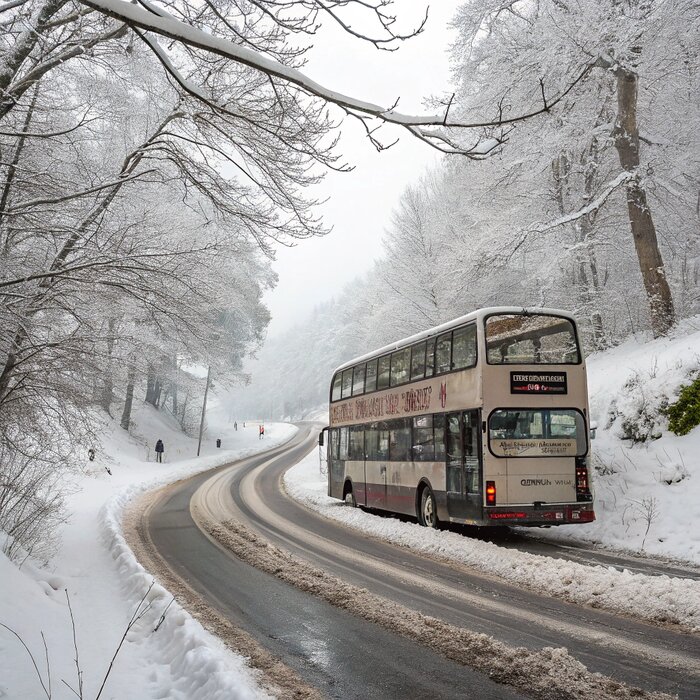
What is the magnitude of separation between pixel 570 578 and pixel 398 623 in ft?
8.64

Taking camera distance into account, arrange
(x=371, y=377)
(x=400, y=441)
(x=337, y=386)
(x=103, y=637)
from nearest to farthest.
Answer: (x=103, y=637) → (x=400, y=441) → (x=371, y=377) → (x=337, y=386)

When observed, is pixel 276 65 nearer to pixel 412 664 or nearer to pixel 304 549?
pixel 412 664

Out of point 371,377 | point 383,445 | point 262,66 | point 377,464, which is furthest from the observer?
point 371,377

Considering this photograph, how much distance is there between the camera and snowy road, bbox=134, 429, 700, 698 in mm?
4875

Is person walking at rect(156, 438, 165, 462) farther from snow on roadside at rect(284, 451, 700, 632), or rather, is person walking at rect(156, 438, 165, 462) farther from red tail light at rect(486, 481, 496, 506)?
red tail light at rect(486, 481, 496, 506)

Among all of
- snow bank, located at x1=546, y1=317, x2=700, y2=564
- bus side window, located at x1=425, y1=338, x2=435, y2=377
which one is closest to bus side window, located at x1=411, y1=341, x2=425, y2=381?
bus side window, located at x1=425, y1=338, x2=435, y2=377

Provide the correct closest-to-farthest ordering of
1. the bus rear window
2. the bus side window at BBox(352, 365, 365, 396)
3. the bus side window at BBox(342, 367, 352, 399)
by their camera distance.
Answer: the bus rear window, the bus side window at BBox(352, 365, 365, 396), the bus side window at BBox(342, 367, 352, 399)

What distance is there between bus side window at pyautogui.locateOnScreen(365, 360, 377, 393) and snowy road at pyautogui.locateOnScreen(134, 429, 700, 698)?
5.26 metres

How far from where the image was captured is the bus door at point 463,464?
1151 centimetres

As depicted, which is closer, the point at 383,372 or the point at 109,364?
the point at 109,364

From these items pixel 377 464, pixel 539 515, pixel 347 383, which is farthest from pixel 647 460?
pixel 347 383

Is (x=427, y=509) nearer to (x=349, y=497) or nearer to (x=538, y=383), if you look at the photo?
(x=538, y=383)

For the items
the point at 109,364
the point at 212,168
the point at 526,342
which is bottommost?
the point at 109,364

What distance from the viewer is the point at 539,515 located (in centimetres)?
1118
